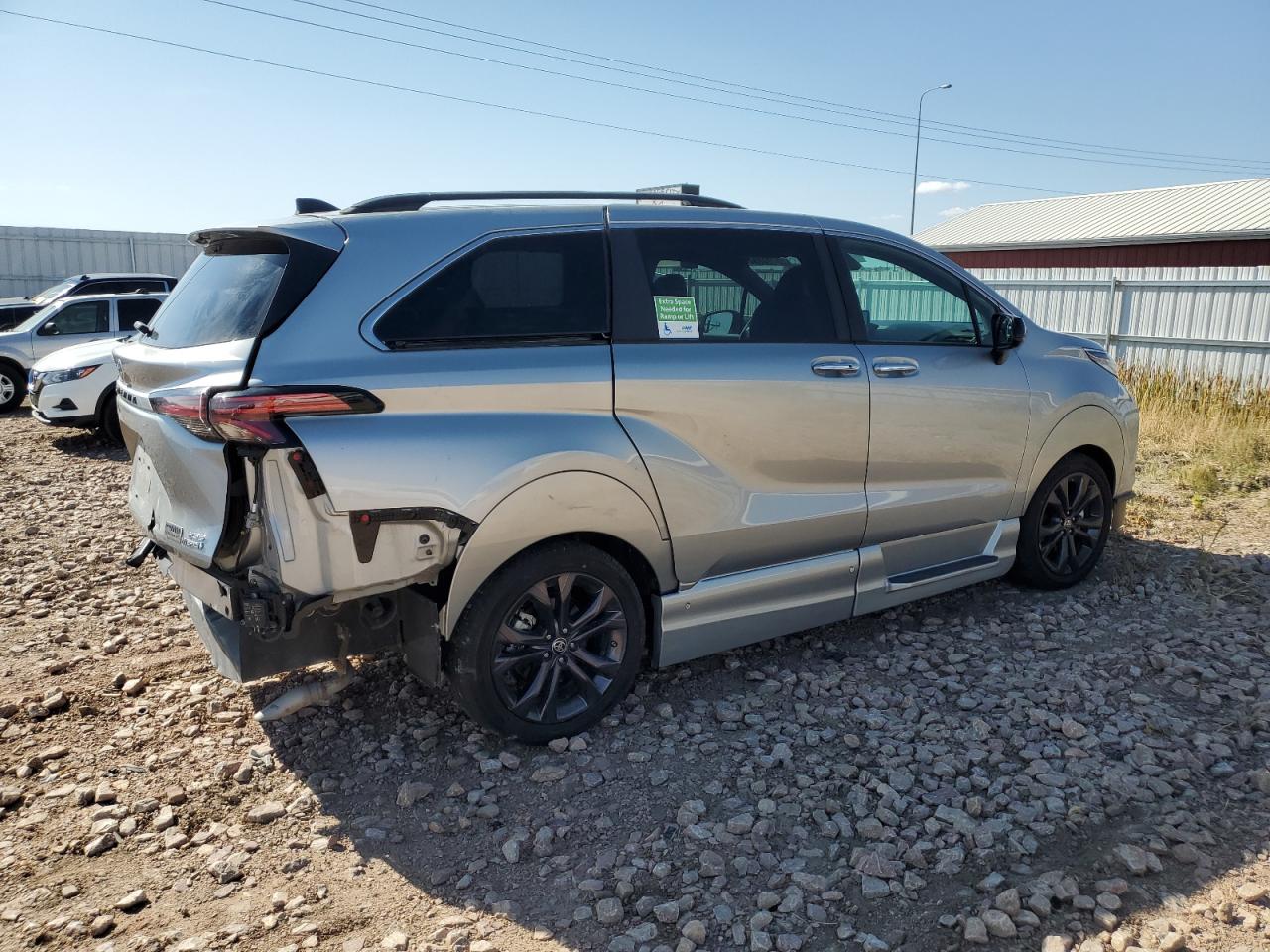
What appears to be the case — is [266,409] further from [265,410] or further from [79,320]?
[79,320]

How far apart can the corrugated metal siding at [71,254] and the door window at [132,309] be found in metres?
11.3

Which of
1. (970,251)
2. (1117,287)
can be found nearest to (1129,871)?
(1117,287)

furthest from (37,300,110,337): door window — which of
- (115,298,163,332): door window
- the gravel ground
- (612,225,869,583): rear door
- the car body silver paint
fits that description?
(612,225,869,583): rear door

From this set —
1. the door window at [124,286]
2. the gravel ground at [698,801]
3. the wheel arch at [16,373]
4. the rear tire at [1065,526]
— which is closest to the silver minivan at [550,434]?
the gravel ground at [698,801]

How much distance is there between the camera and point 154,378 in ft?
11.8

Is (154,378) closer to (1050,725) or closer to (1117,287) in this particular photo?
(1050,725)

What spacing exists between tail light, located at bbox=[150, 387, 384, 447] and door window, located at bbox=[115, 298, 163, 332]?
475 inches

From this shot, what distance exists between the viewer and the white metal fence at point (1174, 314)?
1303 cm

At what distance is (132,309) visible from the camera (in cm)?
1378

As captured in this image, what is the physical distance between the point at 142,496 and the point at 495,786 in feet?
6.07

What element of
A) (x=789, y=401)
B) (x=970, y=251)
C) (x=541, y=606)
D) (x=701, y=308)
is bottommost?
(x=541, y=606)

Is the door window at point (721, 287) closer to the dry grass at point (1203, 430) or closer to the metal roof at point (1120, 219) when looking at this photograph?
the dry grass at point (1203, 430)

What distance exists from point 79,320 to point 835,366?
518 inches

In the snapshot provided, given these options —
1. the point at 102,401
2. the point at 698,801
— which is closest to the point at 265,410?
the point at 698,801
